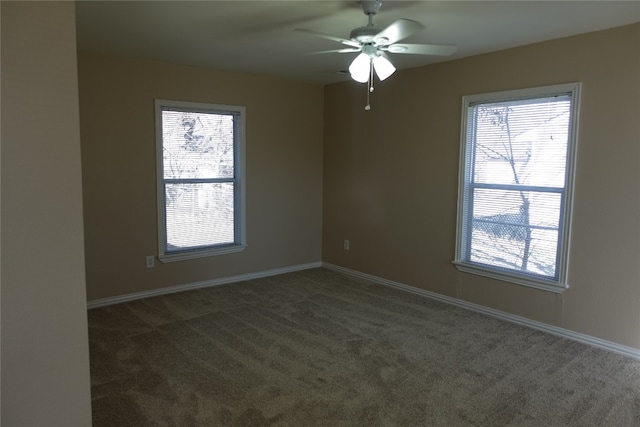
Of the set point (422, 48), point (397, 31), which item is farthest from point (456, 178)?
point (397, 31)

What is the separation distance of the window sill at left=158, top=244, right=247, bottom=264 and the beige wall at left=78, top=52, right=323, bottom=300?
6cm

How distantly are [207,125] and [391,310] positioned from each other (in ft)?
9.08

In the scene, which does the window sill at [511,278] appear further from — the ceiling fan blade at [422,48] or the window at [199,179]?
the window at [199,179]

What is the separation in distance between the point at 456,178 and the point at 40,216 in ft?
11.8

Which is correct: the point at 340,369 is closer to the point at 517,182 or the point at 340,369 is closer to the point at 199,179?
the point at 517,182

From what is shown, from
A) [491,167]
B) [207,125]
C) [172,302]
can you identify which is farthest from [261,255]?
[491,167]

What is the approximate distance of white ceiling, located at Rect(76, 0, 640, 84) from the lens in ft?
9.18

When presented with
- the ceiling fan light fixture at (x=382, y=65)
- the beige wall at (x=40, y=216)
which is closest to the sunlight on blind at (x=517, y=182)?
the ceiling fan light fixture at (x=382, y=65)

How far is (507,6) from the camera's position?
2.79m

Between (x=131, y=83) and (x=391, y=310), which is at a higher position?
(x=131, y=83)

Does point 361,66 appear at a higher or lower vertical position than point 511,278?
higher

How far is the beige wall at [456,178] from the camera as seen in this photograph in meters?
3.26

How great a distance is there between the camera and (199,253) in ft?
15.9

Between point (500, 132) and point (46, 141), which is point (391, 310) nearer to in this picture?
point (500, 132)
